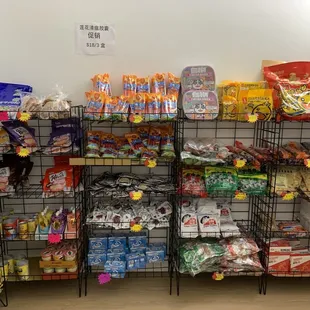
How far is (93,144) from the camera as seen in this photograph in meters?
2.35

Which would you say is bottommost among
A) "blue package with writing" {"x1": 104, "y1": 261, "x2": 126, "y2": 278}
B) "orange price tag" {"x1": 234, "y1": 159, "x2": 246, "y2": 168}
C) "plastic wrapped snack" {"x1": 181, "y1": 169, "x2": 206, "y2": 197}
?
"blue package with writing" {"x1": 104, "y1": 261, "x2": 126, "y2": 278}

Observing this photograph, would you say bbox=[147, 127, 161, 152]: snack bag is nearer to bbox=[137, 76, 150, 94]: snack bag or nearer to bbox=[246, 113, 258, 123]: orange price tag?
bbox=[137, 76, 150, 94]: snack bag

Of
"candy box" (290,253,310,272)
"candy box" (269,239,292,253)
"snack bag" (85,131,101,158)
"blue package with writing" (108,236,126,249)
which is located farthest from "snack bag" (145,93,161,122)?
"candy box" (290,253,310,272)

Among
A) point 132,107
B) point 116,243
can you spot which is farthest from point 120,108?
point 116,243

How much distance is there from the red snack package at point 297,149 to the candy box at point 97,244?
154 cm

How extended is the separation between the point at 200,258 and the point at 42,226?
114 cm

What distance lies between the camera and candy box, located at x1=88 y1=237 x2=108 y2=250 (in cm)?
256

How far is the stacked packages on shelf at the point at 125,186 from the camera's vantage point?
2.38m

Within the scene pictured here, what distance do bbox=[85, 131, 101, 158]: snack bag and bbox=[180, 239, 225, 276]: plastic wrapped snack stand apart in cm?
96

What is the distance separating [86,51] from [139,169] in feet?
3.18

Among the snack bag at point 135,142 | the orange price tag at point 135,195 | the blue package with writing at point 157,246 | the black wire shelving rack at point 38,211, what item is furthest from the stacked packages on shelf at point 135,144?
the blue package with writing at point 157,246

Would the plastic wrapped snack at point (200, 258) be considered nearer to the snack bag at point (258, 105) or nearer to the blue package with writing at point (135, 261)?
the blue package with writing at point (135, 261)

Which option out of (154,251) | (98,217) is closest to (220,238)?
(154,251)

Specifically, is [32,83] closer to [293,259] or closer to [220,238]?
[220,238]
